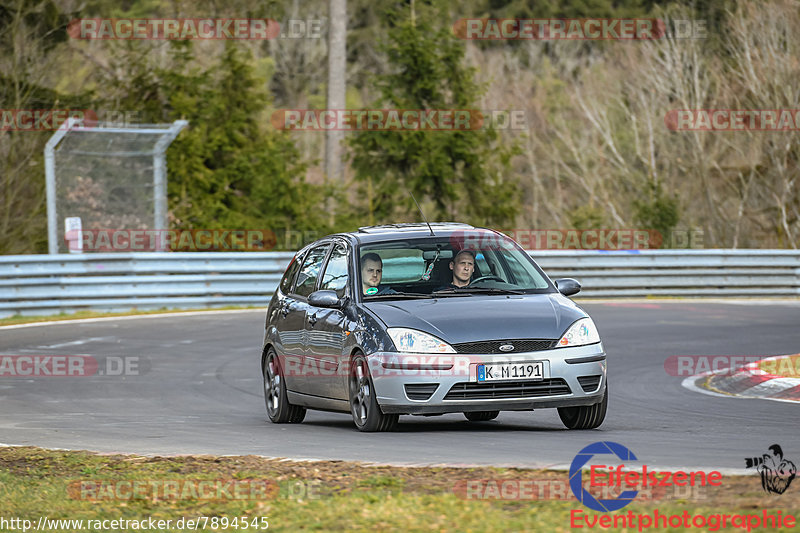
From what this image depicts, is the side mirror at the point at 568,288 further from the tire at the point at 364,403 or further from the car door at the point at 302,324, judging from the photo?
the car door at the point at 302,324

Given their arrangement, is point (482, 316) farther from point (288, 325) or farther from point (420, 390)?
point (288, 325)

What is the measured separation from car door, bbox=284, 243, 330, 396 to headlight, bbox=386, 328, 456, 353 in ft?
5.01

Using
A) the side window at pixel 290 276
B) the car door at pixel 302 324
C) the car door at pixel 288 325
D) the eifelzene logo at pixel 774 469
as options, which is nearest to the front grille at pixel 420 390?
the car door at pixel 302 324

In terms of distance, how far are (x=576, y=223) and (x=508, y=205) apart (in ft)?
5.54


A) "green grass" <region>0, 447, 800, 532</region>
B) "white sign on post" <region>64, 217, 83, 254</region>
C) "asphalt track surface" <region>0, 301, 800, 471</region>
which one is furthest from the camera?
"white sign on post" <region>64, 217, 83, 254</region>

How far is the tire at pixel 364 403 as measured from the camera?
31.4ft

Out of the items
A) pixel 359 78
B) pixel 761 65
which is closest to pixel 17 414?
pixel 761 65

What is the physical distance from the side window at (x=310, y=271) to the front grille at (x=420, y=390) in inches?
90.3

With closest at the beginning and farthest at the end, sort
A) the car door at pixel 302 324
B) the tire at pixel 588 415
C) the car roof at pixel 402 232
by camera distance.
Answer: the tire at pixel 588 415 < the car roof at pixel 402 232 < the car door at pixel 302 324

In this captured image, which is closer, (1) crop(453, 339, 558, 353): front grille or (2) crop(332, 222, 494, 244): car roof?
(1) crop(453, 339, 558, 353): front grille

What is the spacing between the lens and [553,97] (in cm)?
5138

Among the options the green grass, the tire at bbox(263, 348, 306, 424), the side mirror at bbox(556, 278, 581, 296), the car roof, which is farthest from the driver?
the green grass

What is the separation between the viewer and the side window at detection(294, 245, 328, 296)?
37.7ft

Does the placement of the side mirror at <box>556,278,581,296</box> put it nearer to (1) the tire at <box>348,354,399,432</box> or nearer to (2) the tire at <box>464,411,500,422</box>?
(2) the tire at <box>464,411,500,422</box>
